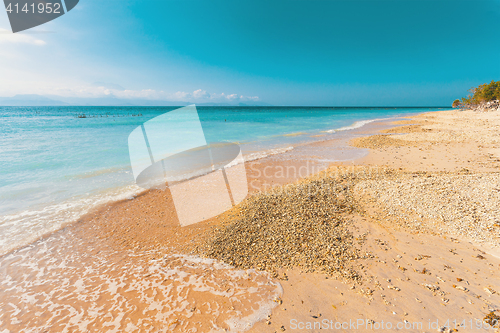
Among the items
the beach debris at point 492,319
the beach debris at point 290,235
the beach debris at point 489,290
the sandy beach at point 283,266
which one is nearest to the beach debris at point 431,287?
the sandy beach at point 283,266

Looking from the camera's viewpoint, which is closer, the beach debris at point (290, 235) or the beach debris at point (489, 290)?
the beach debris at point (489, 290)

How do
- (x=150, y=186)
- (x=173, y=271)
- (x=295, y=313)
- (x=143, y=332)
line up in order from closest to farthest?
1. (x=143, y=332)
2. (x=295, y=313)
3. (x=173, y=271)
4. (x=150, y=186)

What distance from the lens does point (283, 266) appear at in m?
4.06

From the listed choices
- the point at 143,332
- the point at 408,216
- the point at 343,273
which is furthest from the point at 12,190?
the point at 408,216

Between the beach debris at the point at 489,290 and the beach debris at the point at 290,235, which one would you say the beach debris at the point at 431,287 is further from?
the beach debris at the point at 290,235

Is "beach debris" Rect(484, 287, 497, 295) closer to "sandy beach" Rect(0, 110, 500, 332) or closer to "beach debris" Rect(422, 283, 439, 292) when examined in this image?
"sandy beach" Rect(0, 110, 500, 332)

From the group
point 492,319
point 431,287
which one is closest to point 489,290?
point 492,319

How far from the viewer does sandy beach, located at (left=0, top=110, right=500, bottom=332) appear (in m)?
3.14

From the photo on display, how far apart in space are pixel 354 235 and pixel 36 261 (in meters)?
7.57

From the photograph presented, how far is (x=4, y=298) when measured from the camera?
3.69m

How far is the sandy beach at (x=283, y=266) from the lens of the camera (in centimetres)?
314

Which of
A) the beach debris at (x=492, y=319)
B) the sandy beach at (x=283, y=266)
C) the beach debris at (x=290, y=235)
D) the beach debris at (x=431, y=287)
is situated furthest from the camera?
the beach debris at (x=290, y=235)

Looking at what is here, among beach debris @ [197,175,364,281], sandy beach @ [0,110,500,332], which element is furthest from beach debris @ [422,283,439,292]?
beach debris @ [197,175,364,281]

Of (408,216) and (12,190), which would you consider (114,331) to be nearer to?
(408,216)
